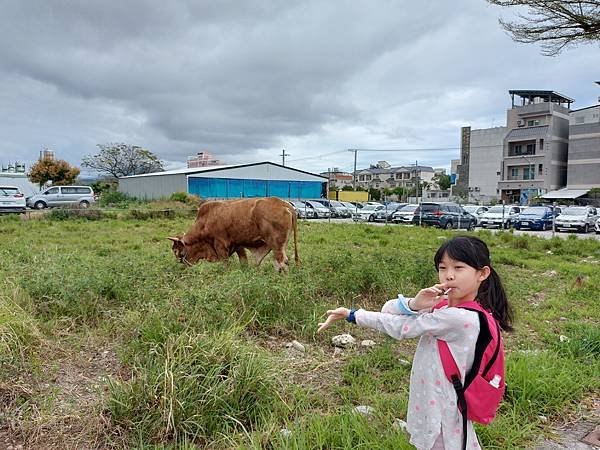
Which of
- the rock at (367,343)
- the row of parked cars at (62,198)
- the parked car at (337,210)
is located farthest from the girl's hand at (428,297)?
the parked car at (337,210)

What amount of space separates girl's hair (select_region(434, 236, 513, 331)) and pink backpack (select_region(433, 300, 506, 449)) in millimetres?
240

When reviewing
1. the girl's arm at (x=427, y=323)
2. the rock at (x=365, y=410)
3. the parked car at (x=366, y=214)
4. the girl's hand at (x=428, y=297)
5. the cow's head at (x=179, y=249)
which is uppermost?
the girl's hand at (x=428, y=297)

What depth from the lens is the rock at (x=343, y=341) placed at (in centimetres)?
456

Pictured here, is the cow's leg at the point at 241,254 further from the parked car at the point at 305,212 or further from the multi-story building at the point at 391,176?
the multi-story building at the point at 391,176

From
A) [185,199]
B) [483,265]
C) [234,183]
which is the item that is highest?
[234,183]

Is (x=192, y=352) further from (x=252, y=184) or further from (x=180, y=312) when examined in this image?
(x=252, y=184)

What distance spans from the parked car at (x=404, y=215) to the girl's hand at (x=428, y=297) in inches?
1050

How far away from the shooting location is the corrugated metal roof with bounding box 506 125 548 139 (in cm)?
5213

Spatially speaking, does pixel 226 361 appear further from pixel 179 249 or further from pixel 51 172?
pixel 51 172

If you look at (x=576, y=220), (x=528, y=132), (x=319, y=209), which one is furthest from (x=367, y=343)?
(x=528, y=132)

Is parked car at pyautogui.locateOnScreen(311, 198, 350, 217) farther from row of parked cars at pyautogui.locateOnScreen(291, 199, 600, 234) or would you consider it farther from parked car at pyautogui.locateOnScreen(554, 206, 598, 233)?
parked car at pyautogui.locateOnScreen(554, 206, 598, 233)

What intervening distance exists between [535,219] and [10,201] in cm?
2831

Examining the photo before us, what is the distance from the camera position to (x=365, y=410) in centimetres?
321

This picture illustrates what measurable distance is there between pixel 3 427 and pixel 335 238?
13.4 metres
